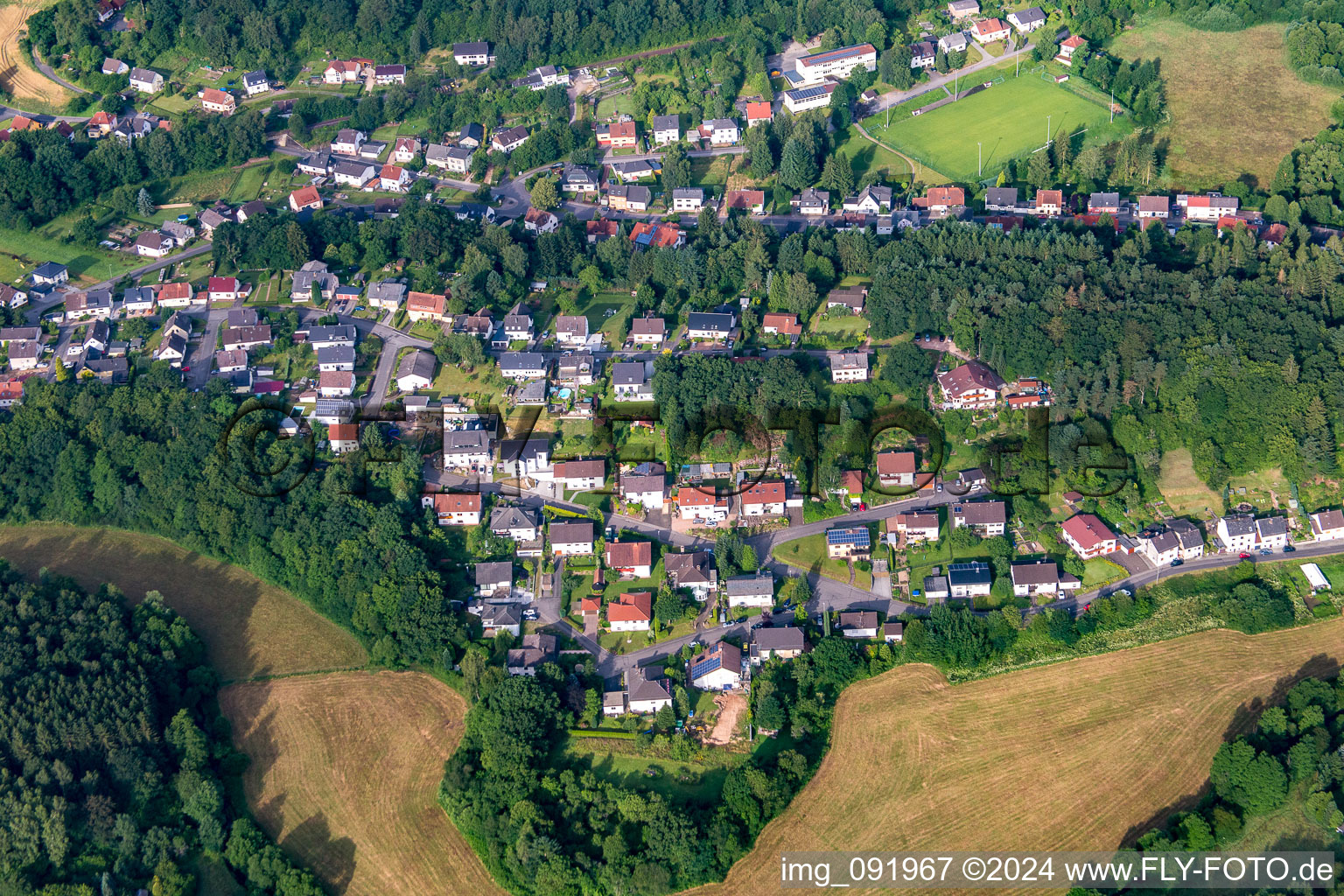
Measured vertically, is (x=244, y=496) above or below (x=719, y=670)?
above

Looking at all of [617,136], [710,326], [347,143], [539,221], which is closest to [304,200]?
[347,143]

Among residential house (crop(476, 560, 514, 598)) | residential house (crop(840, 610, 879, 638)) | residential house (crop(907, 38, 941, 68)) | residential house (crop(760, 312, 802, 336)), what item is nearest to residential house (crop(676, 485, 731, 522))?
residential house (crop(840, 610, 879, 638))

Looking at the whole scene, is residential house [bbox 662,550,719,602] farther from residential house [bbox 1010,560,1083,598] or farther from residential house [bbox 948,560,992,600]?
residential house [bbox 1010,560,1083,598]

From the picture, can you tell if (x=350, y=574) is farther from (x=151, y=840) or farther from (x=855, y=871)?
(x=855, y=871)

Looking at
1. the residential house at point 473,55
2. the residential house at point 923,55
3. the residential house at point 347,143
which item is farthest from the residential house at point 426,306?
the residential house at point 923,55

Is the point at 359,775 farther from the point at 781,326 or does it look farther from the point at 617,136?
the point at 617,136

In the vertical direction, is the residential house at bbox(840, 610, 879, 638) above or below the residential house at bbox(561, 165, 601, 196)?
below

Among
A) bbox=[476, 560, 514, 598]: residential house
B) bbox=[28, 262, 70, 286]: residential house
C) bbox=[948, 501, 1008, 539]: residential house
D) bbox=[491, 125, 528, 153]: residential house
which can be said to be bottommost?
bbox=[476, 560, 514, 598]: residential house
